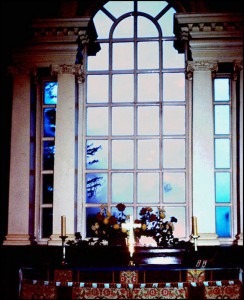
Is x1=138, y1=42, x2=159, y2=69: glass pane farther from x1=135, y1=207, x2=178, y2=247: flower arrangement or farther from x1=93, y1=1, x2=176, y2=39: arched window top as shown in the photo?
x1=135, y1=207, x2=178, y2=247: flower arrangement

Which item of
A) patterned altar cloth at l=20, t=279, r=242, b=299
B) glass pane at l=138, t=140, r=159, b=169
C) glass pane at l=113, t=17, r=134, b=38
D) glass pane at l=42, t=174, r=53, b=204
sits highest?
glass pane at l=113, t=17, r=134, b=38

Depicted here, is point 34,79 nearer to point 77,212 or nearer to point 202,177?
point 77,212

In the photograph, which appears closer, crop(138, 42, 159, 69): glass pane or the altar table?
the altar table

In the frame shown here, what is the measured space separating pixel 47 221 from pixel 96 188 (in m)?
0.84

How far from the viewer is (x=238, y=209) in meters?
8.77

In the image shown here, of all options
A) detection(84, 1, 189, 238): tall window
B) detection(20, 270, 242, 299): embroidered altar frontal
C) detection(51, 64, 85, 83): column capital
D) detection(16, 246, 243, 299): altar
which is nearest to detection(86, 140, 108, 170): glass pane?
detection(84, 1, 189, 238): tall window

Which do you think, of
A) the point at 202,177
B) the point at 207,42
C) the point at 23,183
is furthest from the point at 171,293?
the point at 207,42

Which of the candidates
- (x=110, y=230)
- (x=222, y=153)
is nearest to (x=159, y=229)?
(x=110, y=230)

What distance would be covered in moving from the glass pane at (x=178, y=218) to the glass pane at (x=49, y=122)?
1.99m

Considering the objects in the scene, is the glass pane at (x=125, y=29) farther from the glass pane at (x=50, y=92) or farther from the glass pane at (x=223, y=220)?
the glass pane at (x=223, y=220)

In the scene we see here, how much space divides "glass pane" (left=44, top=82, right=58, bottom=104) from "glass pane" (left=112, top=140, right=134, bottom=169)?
1072 mm

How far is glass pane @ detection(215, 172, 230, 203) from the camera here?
8.91 meters

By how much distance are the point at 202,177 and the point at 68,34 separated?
2711mm

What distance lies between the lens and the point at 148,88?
9430 mm
